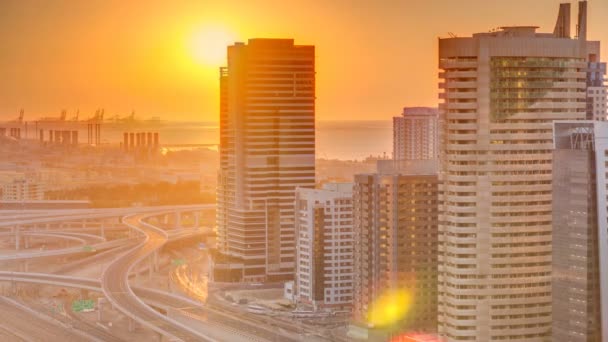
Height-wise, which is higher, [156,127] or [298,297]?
[156,127]

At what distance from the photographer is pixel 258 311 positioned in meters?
19.9

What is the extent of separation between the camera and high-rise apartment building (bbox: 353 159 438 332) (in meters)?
16.8

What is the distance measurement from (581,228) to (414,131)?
39.3 feet

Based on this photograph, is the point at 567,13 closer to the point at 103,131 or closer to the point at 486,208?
the point at 486,208

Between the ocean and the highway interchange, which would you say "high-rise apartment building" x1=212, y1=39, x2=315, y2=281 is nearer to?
the highway interchange

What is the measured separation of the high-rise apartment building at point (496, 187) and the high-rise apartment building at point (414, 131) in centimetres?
990

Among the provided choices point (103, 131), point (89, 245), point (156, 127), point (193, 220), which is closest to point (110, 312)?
point (89, 245)

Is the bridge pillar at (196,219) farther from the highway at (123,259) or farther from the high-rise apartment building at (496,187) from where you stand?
the high-rise apartment building at (496,187)

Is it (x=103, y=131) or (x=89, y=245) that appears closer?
(x=89, y=245)

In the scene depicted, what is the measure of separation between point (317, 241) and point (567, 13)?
18.8 feet

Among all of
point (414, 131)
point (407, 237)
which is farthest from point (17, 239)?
point (407, 237)

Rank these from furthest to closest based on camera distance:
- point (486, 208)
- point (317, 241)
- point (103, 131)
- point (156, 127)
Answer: point (103, 131) < point (156, 127) < point (317, 241) < point (486, 208)

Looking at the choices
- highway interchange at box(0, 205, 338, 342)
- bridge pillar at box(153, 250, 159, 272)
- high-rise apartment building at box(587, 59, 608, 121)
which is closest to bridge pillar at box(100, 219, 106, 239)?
highway interchange at box(0, 205, 338, 342)

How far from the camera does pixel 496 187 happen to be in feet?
49.9
